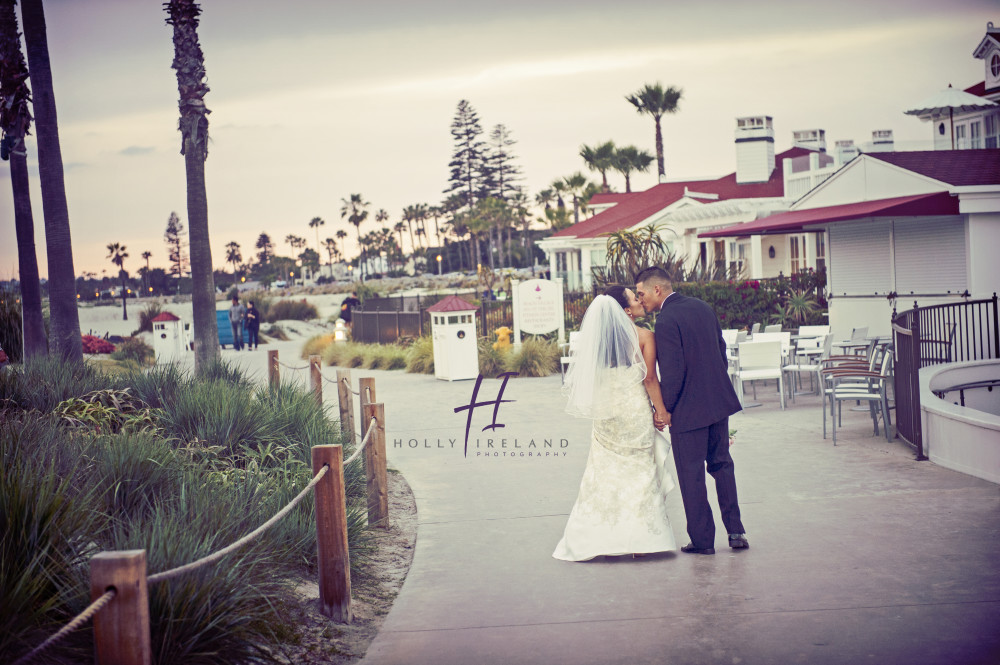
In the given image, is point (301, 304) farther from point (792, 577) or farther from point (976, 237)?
point (792, 577)

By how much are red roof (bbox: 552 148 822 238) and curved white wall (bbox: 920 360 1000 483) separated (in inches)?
864

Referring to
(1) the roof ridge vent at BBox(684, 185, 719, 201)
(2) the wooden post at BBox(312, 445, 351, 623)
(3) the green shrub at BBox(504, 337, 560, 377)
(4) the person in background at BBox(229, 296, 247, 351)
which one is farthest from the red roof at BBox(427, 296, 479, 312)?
(1) the roof ridge vent at BBox(684, 185, 719, 201)

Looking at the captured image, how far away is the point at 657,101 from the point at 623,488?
174 ft

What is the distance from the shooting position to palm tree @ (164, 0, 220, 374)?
1444cm

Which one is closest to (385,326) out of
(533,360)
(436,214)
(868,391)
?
(533,360)

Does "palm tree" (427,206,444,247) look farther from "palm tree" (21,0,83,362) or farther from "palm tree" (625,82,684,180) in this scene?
"palm tree" (21,0,83,362)

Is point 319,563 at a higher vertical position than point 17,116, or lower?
lower

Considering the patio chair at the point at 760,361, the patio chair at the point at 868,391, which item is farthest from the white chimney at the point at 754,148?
the patio chair at the point at 868,391

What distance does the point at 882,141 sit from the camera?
101 feet

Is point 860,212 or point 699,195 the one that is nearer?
point 860,212

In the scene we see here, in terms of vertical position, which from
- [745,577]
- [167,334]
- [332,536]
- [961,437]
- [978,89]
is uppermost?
[978,89]

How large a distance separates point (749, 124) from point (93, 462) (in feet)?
94.5

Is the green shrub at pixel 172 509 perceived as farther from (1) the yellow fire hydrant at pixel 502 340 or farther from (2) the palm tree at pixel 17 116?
(1) the yellow fire hydrant at pixel 502 340

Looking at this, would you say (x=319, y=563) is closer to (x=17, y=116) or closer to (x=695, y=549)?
(x=695, y=549)
